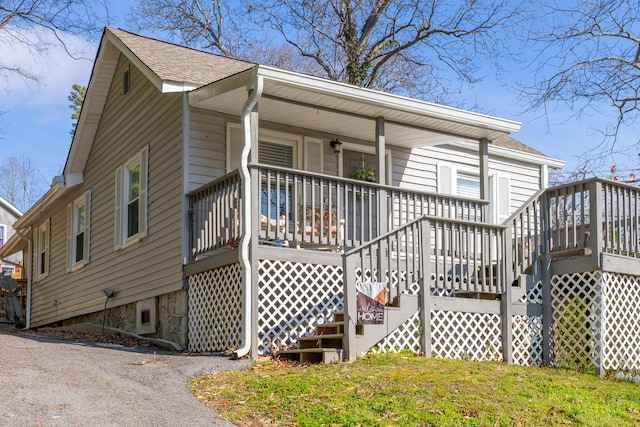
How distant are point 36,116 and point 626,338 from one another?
41.9 metres

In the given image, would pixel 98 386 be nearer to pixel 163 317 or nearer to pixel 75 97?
pixel 163 317

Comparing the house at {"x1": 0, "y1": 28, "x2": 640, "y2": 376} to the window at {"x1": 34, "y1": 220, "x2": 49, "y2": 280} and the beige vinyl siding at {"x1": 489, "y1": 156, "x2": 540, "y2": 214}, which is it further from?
the window at {"x1": 34, "y1": 220, "x2": 49, "y2": 280}

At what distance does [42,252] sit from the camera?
68.1 ft

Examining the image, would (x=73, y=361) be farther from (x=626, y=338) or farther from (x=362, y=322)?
(x=626, y=338)

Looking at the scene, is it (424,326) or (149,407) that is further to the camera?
(424,326)

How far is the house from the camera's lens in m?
10.7

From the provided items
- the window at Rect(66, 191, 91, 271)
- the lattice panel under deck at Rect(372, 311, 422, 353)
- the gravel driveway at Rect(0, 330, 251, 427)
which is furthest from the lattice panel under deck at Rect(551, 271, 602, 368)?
the window at Rect(66, 191, 91, 271)

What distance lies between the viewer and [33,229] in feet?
71.8

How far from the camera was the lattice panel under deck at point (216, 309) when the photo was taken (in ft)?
35.6

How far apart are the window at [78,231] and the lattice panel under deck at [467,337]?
8713 millimetres

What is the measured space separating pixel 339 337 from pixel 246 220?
1978mm

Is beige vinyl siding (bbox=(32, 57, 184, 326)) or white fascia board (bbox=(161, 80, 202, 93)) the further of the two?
beige vinyl siding (bbox=(32, 57, 184, 326))

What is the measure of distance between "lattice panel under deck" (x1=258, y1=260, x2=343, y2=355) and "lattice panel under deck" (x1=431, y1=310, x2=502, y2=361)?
1425 mm

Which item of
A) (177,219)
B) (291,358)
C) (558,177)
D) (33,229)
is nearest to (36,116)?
(33,229)
